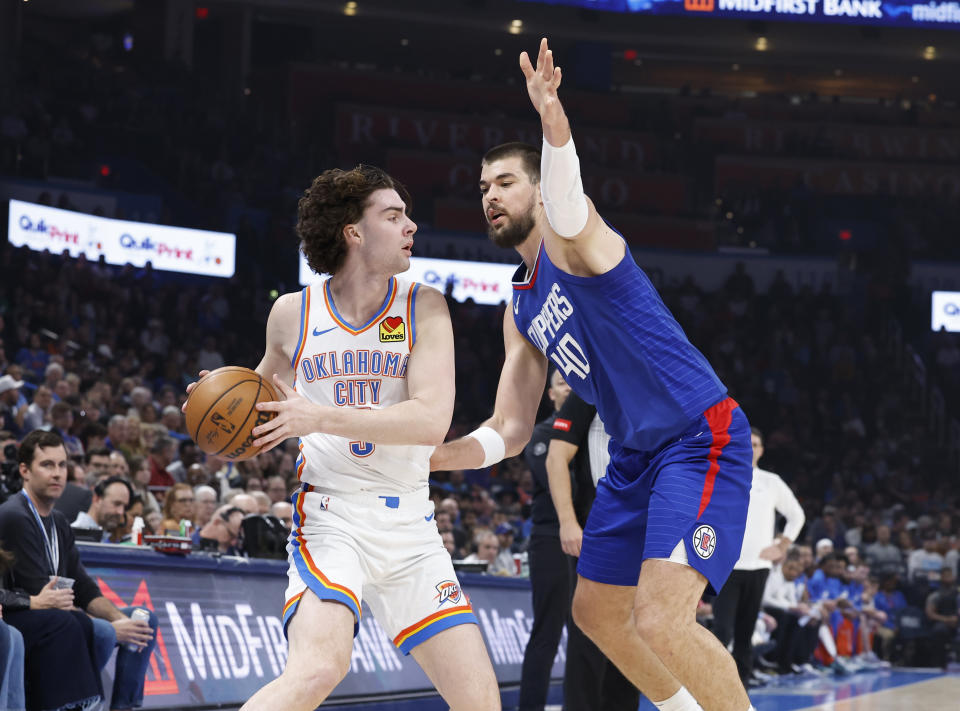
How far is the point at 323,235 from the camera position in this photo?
4.21m

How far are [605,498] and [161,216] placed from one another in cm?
1847

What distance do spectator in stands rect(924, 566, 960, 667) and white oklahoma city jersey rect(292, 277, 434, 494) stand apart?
14.4 metres

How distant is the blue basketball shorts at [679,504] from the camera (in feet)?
13.5

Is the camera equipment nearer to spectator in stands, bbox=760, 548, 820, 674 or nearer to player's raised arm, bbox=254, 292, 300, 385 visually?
player's raised arm, bbox=254, 292, 300, 385

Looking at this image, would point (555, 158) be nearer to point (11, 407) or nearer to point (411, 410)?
point (411, 410)

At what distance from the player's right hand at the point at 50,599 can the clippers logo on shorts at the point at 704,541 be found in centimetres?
367

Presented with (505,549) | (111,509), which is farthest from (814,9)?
(111,509)

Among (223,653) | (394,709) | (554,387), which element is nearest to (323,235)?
(554,387)

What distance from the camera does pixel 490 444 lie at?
4445mm

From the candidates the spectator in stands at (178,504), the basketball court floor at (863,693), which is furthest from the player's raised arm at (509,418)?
the spectator in stands at (178,504)

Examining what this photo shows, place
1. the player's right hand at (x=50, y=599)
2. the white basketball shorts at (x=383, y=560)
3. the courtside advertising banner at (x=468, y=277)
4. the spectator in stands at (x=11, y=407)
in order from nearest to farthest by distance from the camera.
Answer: the white basketball shorts at (x=383, y=560)
the player's right hand at (x=50, y=599)
the spectator in stands at (x=11, y=407)
the courtside advertising banner at (x=468, y=277)

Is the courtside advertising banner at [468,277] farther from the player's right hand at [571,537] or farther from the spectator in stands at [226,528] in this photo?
the player's right hand at [571,537]

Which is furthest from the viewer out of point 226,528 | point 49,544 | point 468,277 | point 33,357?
point 468,277

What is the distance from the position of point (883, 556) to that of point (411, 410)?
53.0ft
